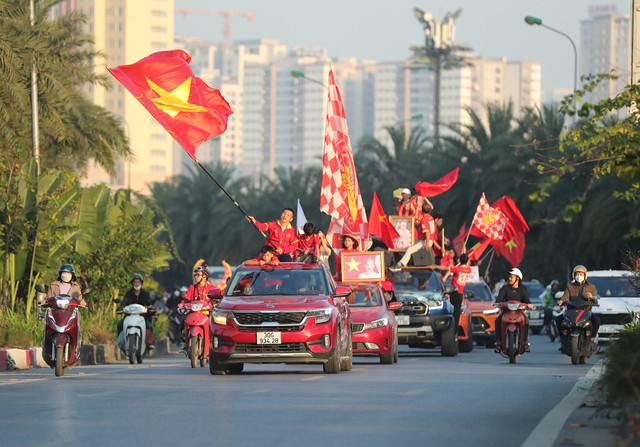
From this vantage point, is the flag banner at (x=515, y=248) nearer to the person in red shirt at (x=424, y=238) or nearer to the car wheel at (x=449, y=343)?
the person in red shirt at (x=424, y=238)

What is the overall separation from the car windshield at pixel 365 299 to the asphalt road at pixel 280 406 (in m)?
2.66

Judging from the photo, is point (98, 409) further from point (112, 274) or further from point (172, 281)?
point (172, 281)

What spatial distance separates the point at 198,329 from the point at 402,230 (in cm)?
893

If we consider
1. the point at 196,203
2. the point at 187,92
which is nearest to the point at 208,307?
the point at 187,92

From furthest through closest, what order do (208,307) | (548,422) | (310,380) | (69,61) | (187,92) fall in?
(69,61)
(187,92)
(208,307)
(310,380)
(548,422)

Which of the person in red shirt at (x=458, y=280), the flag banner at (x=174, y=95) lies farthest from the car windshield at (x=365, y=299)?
the person in red shirt at (x=458, y=280)

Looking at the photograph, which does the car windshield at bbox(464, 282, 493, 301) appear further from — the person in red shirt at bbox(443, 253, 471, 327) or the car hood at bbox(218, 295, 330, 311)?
the car hood at bbox(218, 295, 330, 311)

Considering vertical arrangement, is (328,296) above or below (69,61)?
below

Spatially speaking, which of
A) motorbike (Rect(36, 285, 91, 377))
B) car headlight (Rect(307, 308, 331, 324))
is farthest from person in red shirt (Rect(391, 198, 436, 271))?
car headlight (Rect(307, 308, 331, 324))

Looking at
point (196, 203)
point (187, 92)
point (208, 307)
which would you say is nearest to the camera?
point (208, 307)

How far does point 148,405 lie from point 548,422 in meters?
4.14

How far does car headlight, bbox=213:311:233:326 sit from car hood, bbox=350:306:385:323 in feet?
16.4

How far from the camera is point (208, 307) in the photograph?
26250 millimetres

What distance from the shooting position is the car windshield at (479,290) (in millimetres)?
39438
